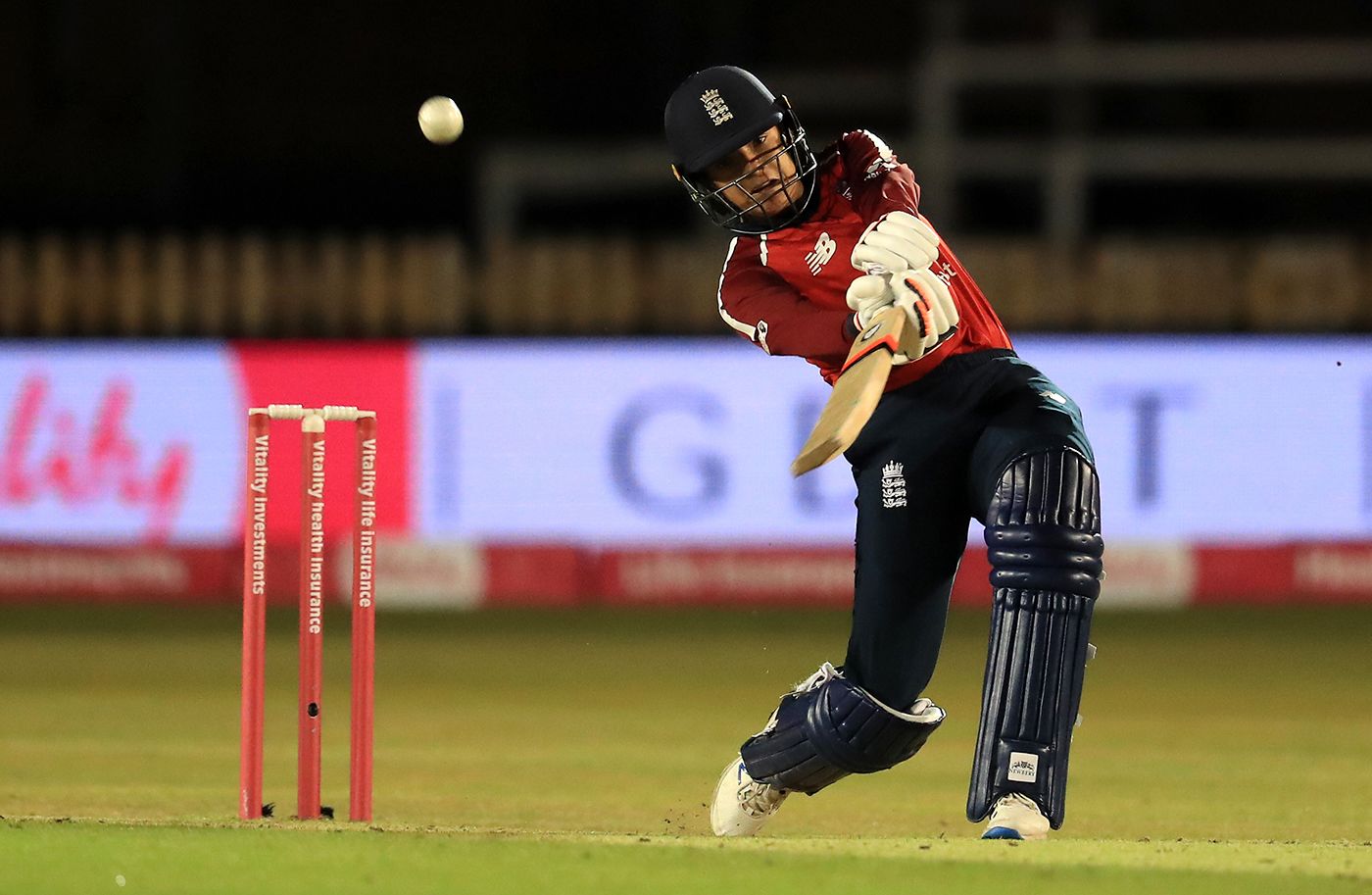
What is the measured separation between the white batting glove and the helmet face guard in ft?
1.23

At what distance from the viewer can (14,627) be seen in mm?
10711

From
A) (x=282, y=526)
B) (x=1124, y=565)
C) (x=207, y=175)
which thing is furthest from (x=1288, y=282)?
(x=207, y=175)

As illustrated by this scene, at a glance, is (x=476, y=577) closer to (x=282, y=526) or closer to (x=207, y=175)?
(x=282, y=526)

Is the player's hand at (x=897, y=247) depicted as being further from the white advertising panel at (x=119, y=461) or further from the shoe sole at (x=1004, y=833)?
the white advertising panel at (x=119, y=461)

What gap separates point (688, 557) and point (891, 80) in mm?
5070

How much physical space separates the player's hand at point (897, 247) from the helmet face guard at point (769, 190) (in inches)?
12.2

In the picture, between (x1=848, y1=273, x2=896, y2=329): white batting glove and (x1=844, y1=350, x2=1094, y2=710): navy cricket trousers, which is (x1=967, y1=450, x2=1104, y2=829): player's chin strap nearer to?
(x1=844, y1=350, x2=1094, y2=710): navy cricket trousers

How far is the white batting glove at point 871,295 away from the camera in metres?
4.36

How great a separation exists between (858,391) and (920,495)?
1.40ft

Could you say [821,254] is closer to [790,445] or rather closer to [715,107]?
[715,107]

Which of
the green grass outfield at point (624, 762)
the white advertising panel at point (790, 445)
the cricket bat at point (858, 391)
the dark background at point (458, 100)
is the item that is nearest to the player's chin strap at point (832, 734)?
the green grass outfield at point (624, 762)

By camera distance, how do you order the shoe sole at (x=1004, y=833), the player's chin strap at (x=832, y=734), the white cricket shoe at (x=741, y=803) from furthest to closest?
the white cricket shoe at (x=741, y=803), the player's chin strap at (x=832, y=734), the shoe sole at (x=1004, y=833)

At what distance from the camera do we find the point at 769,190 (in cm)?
465

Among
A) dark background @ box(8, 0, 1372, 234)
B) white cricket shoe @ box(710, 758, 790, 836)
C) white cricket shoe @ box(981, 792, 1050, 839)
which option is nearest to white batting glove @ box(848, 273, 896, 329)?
white cricket shoe @ box(981, 792, 1050, 839)
